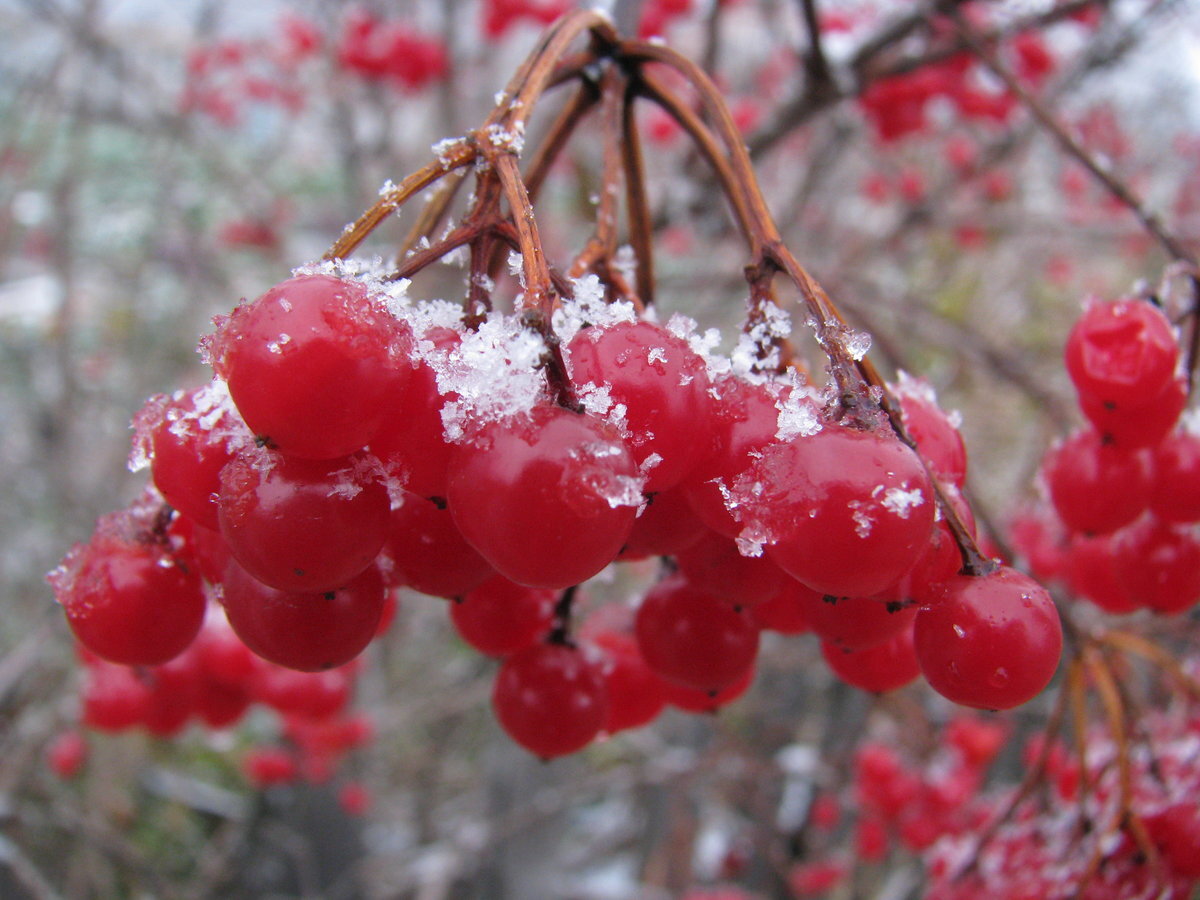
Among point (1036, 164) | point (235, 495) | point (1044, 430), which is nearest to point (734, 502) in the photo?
point (235, 495)

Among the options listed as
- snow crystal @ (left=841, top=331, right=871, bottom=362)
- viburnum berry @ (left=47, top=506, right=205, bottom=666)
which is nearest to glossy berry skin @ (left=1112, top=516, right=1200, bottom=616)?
snow crystal @ (left=841, top=331, right=871, bottom=362)

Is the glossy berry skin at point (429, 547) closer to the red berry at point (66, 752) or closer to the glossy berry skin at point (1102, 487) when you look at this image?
the glossy berry skin at point (1102, 487)

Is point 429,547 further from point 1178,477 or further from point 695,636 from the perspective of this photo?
point 1178,477

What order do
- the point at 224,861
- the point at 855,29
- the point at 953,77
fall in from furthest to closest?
the point at 855,29, the point at 224,861, the point at 953,77

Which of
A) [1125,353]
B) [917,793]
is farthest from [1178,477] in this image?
[917,793]

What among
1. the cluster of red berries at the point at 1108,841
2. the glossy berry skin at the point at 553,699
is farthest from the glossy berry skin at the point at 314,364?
the cluster of red berries at the point at 1108,841

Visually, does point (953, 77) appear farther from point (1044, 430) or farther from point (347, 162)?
point (347, 162)

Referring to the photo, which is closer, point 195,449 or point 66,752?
point 195,449
